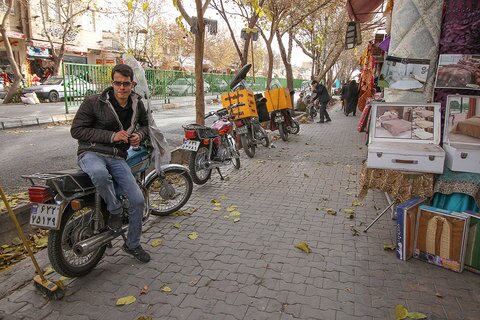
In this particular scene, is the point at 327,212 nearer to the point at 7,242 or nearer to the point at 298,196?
the point at 298,196

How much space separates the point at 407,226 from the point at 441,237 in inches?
11.4

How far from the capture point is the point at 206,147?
19.2 ft

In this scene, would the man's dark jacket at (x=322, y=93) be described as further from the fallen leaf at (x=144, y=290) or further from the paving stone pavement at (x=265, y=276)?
the fallen leaf at (x=144, y=290)

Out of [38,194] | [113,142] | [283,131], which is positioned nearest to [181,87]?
[283,131]

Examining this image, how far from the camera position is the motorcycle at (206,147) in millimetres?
5609

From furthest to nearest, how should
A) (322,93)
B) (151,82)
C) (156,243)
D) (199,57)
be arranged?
(151,82) < (322,93) < (199,57) < (156,243)

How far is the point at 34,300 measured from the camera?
2.85 metres

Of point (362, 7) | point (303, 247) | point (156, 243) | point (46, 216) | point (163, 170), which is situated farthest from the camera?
point (362, 7)

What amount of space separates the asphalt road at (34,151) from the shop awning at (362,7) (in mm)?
5030

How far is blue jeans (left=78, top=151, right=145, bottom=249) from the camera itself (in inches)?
119

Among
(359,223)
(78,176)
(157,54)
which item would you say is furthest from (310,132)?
(157,54)

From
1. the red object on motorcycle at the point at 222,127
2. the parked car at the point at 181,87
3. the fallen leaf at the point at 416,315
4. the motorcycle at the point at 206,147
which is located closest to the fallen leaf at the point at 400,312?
the fallen leaf at the point at 416,315

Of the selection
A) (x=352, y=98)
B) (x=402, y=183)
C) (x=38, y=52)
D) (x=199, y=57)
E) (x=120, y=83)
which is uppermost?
(x=38, y=52)

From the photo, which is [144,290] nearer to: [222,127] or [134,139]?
[134,139]
